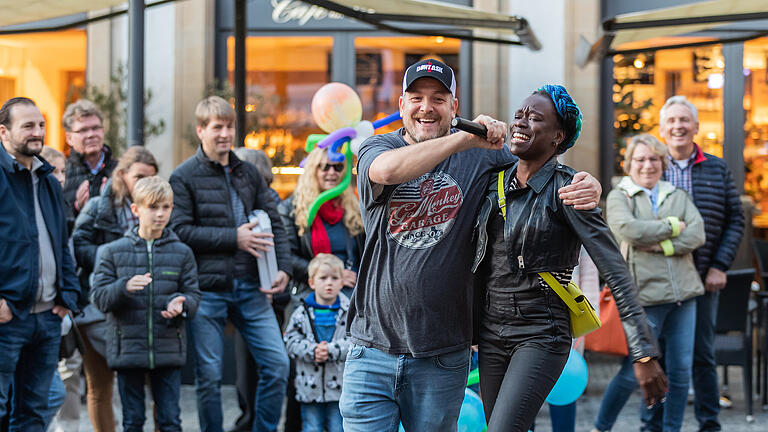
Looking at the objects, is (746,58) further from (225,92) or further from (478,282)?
(478,282)

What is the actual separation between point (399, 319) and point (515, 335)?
43cm

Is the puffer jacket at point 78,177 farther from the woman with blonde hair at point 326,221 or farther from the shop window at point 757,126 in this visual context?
the shop window at point 757,126

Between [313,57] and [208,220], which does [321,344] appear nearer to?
[208,220]

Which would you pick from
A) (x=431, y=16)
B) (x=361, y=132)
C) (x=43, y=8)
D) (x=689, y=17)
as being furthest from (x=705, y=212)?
(x=43, y=8)

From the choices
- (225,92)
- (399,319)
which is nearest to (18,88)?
(225,92)

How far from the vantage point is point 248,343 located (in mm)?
6215

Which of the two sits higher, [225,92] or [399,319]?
[225,92]

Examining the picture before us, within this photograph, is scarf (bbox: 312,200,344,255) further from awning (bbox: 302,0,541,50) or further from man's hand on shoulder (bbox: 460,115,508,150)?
man's hand on shoulder (bbox: 460,115,508,150)

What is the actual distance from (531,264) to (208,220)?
293 cm

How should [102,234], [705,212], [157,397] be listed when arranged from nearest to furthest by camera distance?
[157,397] → [102,234] → [705,212]

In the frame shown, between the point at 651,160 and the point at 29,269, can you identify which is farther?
the point at 651,160

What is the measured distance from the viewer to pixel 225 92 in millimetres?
10969

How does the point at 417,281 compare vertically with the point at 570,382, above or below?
above

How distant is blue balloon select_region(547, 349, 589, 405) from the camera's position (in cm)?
511
